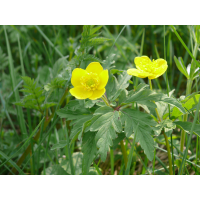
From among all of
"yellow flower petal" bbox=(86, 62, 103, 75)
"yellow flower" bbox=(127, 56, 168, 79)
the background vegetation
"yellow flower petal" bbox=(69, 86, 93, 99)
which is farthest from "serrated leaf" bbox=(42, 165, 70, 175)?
"yellow flower" bbox=(127, 56, 168, 79)

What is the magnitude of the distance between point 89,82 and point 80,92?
0.08m

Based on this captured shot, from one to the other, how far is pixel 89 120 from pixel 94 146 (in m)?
0.16

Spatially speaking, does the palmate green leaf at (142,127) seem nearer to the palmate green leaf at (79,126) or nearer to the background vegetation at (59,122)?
the background vegetation at (59,122)

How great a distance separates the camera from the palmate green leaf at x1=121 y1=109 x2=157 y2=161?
1.17m

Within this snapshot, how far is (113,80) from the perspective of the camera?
4.68 ft

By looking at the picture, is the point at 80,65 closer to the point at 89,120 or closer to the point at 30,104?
the point at 89,120

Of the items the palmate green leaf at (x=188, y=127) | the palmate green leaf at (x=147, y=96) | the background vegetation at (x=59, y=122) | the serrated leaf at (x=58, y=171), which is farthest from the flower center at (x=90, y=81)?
the serrated leaf at (x=58, y=171)

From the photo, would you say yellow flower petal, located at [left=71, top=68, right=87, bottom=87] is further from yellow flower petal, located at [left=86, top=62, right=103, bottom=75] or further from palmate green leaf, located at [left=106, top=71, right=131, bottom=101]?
palmate green leaf, located at [left=106, top=71, right=131, bottom=101]

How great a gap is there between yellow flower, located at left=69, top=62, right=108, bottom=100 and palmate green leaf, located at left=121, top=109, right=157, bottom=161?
0.78 ft

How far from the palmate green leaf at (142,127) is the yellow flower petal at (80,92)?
0.88ft

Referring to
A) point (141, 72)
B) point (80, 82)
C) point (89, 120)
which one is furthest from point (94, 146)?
point (141, 72)

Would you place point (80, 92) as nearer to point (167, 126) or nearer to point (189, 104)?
point (167, 126)

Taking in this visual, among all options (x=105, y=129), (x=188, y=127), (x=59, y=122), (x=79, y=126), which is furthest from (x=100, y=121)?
(x=59, y=122)

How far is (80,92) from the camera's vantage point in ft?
4.03
